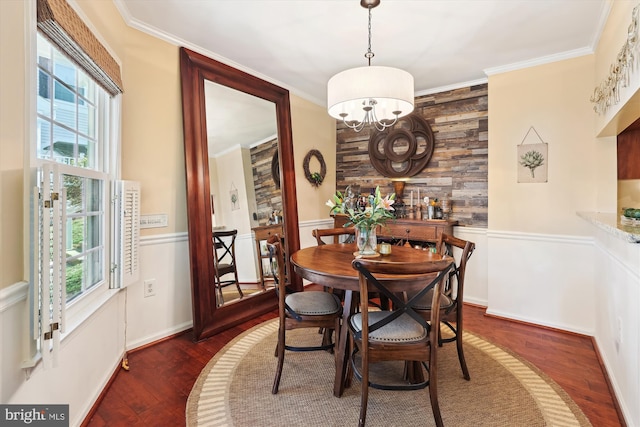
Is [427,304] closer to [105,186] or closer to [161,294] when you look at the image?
[161,294]

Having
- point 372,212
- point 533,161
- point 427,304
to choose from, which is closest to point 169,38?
point 372,212

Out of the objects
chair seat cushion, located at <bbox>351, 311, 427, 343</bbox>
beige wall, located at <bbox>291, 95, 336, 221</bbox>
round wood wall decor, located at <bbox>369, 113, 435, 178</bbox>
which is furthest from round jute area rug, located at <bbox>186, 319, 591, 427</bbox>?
round wood wall decor, located at <bbox>369, 113, 435, 178</bbox>

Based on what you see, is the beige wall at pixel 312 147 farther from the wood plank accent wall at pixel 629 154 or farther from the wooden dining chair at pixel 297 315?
the wood plank accent wall at pixel 629 154

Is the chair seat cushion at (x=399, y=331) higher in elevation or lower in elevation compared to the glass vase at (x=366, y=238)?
lower

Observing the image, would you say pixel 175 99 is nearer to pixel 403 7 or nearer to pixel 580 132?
pixel 403 7

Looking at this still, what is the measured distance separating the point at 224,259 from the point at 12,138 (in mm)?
2000

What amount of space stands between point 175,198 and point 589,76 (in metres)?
3.88

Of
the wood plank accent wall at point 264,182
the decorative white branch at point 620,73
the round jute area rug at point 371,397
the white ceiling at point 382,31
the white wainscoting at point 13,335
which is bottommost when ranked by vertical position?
the round jute area rug at point 371,397

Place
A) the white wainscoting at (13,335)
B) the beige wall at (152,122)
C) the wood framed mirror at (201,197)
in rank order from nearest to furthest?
the white wainscoting at (13,335) → the beige wall at (152,122) → the wood framed mirror at (201,197)

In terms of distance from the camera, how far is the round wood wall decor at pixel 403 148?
3.96 metres

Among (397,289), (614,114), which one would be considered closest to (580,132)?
(614,114)

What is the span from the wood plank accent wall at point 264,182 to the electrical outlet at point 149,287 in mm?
1222

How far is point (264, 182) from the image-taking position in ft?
11.7

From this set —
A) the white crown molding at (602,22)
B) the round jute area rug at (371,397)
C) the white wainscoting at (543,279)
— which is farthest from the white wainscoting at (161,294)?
the white crown molding at (602,22)
